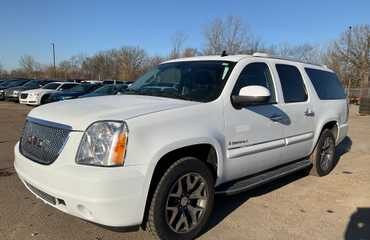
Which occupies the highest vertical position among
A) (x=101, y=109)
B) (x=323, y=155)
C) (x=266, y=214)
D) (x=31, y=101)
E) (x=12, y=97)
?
(x=101, y=109)

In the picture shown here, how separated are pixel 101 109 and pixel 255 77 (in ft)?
6.72

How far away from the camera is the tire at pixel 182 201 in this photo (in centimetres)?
333

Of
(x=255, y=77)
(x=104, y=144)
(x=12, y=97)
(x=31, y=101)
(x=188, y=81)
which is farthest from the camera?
(x=12, y=97)

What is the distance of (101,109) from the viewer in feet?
11.2

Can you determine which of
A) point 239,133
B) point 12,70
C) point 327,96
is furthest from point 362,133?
point 12,70

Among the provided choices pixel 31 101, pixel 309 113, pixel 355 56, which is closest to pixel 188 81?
pixel 309 113

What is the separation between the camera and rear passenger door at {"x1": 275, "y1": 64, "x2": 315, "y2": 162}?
4949 mm

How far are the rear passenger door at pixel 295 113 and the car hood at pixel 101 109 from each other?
1756 millimetres

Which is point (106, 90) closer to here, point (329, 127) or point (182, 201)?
point (329, 127)

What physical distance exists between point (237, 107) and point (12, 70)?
332 feet

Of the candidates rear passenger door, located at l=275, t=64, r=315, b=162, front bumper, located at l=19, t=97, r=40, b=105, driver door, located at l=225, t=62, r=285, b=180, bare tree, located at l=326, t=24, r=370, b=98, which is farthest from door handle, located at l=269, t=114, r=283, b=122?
bare tree, located at l=326, t=24, r=370, b=98

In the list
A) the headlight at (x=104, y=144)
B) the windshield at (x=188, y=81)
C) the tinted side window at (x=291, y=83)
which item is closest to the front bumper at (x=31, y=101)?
the windshield at (x=188, y=81)

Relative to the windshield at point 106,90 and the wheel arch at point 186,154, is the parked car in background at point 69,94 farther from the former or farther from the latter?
the wheel arch at point 186,154

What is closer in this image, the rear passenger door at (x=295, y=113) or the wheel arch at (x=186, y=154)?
the wheel arch at (x=186, y=154)
